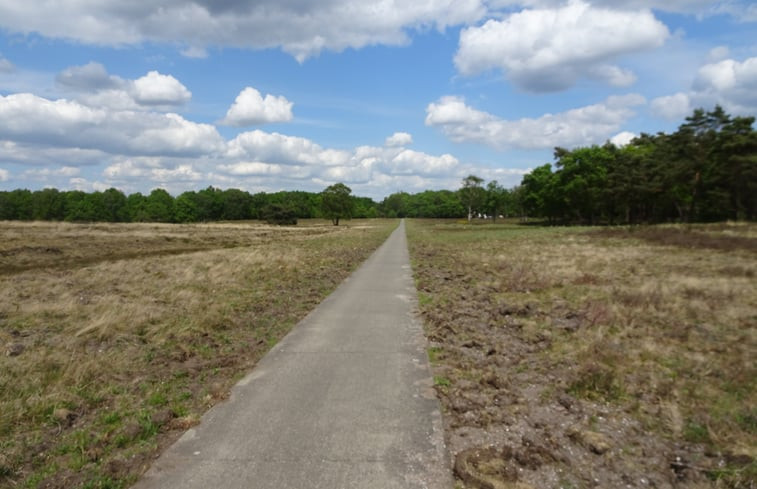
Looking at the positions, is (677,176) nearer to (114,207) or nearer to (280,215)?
(280,215)

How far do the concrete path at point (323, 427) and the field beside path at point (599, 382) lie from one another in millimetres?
435

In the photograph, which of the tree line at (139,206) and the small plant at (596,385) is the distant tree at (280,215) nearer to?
the tree line at (139,206)

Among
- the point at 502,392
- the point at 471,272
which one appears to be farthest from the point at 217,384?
the point at 471,272

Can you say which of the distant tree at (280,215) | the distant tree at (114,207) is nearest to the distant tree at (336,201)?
the distant tree at (280,215)

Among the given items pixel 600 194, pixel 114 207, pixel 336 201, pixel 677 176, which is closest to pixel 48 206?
pixel 114 207

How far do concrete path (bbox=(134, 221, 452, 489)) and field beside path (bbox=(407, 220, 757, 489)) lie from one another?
0.44 m

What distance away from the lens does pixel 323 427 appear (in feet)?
17.4

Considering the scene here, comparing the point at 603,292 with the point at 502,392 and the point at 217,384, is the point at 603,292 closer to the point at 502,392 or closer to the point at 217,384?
the point at 502,392

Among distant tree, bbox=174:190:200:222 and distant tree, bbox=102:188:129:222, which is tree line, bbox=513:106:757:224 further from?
distant tree, bbox=102:188:129:222

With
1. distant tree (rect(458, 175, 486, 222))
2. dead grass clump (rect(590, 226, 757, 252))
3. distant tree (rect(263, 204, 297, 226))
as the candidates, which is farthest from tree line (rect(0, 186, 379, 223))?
dead grass clump (rect(590, 226, 757, 252))

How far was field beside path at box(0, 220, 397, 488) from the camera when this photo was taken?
4941mm

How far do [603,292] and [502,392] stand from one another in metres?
10.3

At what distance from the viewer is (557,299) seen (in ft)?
46.5

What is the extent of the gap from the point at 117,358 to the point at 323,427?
5.03 m
